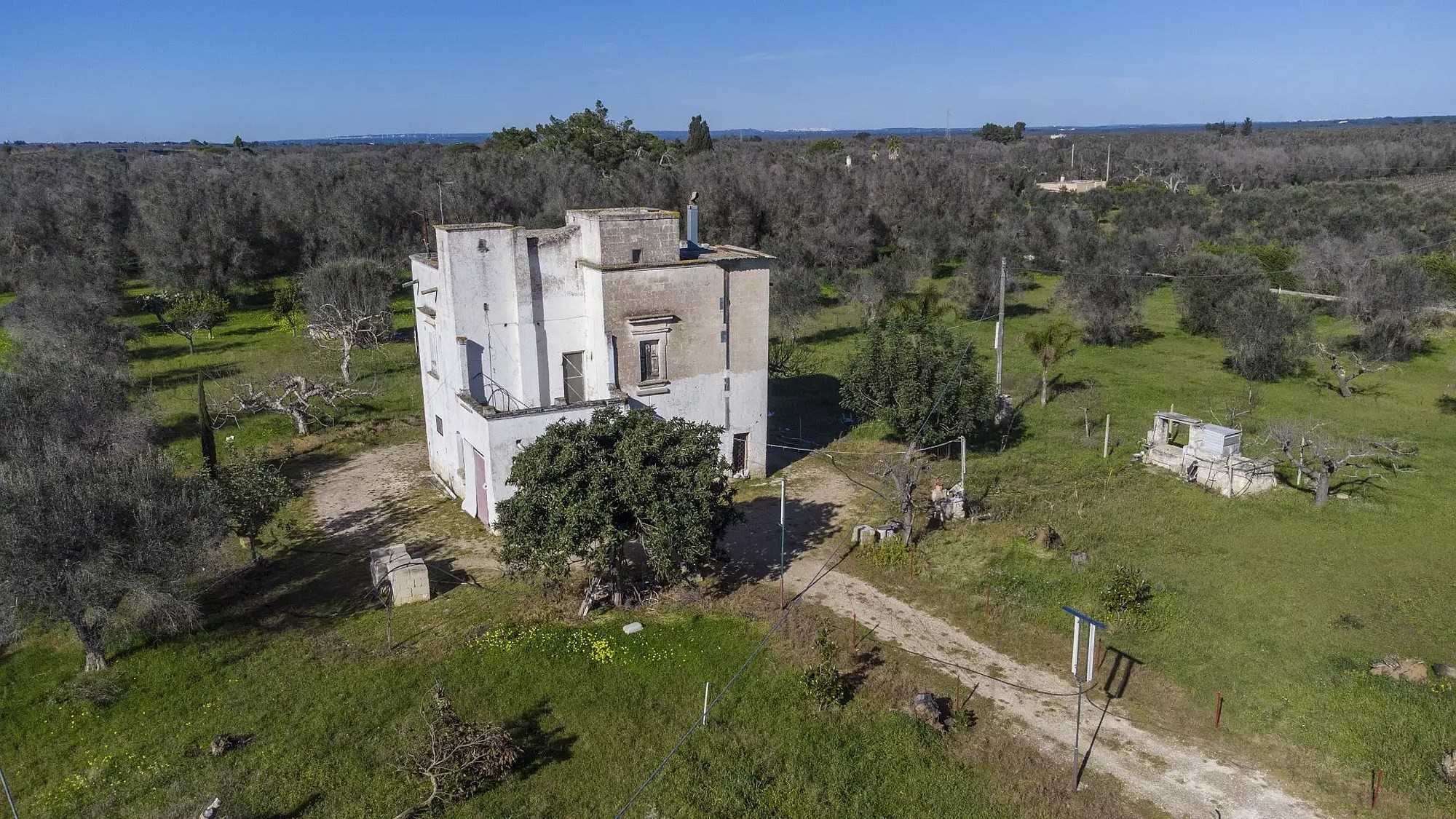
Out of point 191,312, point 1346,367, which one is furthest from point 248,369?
point 1346,367

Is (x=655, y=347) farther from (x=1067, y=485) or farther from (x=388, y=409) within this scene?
(x=388, y=409)

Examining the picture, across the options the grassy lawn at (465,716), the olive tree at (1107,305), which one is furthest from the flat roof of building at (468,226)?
the olive tree at (1107,305)

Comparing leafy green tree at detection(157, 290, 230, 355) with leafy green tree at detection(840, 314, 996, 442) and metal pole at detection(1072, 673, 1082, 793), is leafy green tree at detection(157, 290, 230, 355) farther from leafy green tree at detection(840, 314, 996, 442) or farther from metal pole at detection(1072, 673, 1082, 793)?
metal pole at detection(1072, 673, 1082, 793)

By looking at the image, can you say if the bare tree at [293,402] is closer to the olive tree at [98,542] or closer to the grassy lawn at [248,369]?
the grassy lawn at [248,369]

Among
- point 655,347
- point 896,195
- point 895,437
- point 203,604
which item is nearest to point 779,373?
point 895,437

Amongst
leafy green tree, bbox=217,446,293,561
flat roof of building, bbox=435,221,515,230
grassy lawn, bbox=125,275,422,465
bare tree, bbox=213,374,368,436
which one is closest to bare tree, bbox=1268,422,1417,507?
flat roof of building, bbox=435,221,515,230

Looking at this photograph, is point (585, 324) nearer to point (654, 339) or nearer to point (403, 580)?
point (654, 339)

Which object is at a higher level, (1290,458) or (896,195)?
(896,195)
